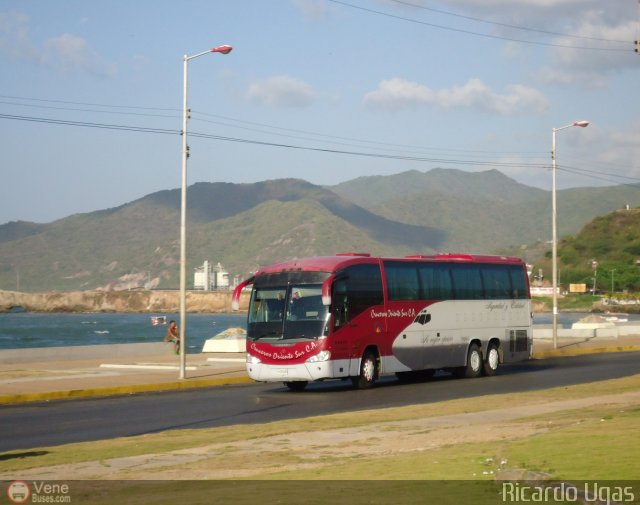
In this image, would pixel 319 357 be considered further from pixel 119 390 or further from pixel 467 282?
pixel 467 282

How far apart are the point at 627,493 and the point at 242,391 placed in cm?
1940

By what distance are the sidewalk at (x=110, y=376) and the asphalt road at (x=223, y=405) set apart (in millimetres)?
1021

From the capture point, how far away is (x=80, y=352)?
44344 millimetres

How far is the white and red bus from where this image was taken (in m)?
28.4

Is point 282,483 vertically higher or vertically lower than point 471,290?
lower

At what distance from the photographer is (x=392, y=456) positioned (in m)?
14.4

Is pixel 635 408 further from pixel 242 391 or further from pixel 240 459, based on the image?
pixel 242 391

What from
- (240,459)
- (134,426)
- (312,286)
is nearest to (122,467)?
(240,459)

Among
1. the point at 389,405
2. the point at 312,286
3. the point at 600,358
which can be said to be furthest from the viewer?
the point at 600,358

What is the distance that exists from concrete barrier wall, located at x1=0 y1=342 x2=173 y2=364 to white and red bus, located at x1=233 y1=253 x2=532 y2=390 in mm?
13546

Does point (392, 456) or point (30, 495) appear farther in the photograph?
point (392, 456)

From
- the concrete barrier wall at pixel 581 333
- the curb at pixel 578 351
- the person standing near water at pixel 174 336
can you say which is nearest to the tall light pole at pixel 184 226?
the person standing near water at pixel 174 336

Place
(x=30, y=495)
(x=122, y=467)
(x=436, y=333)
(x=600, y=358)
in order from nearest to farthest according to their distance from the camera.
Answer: (x=30, y=495), (x=122, y=467), (x=436, y=333), (x=600, y=358)

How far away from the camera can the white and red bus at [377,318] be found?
28.4 meters
